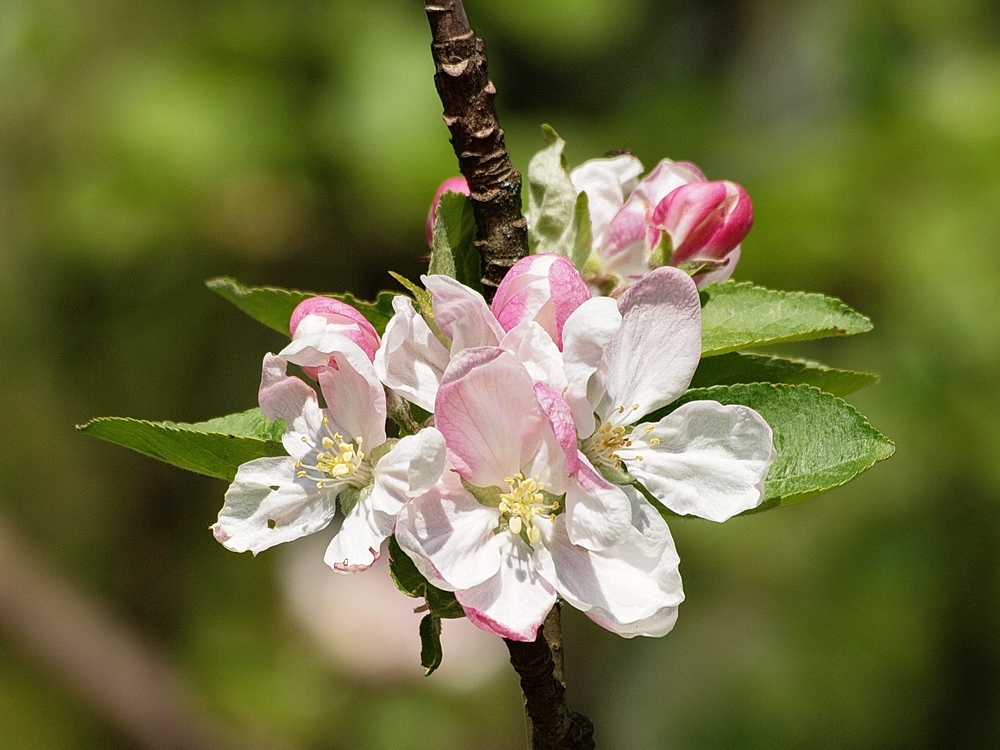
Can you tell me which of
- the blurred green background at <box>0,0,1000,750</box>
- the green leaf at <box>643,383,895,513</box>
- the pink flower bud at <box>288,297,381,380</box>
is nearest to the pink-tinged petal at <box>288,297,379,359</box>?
the pink flower bud at <box>288,297,381,380</box>

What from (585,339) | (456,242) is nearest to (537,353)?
(585,339)

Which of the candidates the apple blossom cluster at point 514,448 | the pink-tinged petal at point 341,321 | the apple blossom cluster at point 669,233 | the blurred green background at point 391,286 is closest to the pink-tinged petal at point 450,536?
the apple blossom cluster at point 514,448

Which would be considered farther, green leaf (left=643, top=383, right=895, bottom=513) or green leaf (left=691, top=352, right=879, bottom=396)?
green leaf (left=691, top=352, right=879, bottom=396)

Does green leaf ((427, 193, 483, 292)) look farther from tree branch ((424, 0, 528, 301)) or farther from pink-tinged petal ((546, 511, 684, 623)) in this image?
pink-tinged petal ((546, 511, 684, 623))

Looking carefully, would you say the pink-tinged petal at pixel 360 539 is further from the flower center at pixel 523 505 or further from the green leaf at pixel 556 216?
the green leaf at pixel 556 216

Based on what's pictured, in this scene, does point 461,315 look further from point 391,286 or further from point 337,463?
point 391,286
